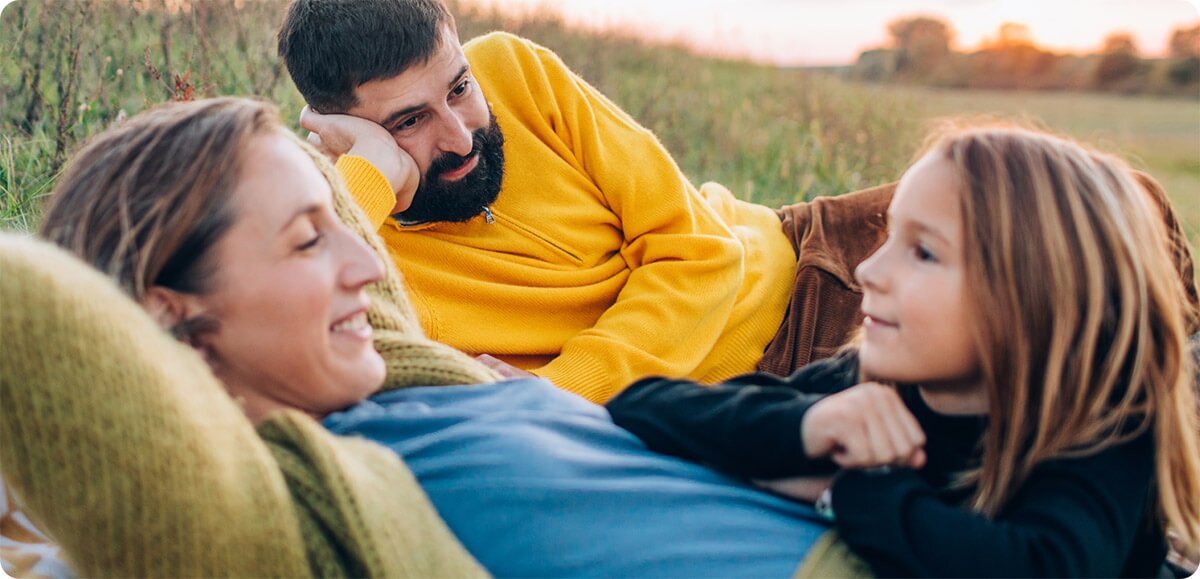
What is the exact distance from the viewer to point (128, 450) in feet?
4.27

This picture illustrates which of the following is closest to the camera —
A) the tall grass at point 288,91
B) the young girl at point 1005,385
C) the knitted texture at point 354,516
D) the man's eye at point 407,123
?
the knitted texture at point 354,516

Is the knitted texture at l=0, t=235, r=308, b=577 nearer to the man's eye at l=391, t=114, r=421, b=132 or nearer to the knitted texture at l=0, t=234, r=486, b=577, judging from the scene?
the knitted texture at l=0, t=234, r=486, b=577

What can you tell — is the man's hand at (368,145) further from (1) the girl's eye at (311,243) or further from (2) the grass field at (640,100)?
(1) the girl's eye at (311,243)

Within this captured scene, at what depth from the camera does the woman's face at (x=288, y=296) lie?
1652 millimetres

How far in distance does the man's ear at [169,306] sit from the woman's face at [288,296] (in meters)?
0.02

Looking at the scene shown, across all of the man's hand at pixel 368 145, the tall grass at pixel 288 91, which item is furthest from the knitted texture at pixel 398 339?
the tall grass at pixel 288 91

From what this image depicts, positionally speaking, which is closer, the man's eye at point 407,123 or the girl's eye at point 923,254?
the girl's eye at point 923,254

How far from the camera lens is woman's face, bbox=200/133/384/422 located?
165 centimetres

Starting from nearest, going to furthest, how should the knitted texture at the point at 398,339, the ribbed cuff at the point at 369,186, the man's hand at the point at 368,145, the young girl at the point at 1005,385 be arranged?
the young girl at the point at 1005,385 → the knitted texture at the point at 398,339 → the ribbed cuff at the point at 369,186 → the man's hand at the point at 368,145

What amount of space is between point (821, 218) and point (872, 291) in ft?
6.03

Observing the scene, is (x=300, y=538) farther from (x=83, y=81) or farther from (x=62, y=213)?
(x=83, y=81)

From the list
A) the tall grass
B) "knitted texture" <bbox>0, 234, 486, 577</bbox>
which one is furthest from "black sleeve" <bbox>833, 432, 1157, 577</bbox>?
the tall grass

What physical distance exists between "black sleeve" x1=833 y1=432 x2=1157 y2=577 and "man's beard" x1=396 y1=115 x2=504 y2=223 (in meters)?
1.82

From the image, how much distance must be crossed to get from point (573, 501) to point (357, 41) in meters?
1.87
